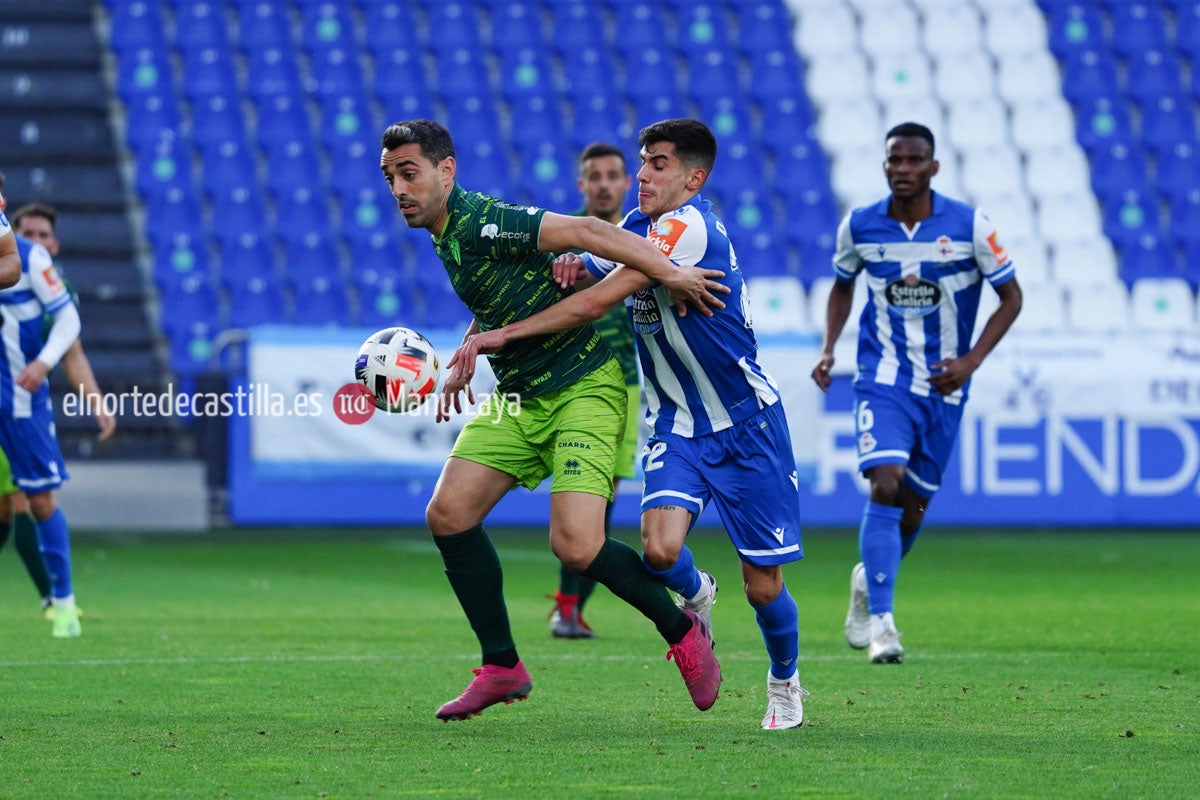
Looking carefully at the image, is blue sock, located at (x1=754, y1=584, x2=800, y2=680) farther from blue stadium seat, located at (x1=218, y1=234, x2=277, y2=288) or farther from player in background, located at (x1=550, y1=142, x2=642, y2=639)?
blue stadium seat, located at (x1=218, y1=234, x2=277, y2=288)

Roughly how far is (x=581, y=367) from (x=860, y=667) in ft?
6.22

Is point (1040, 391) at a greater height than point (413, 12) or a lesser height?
lesser

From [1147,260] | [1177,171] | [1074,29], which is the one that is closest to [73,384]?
[1147,260]

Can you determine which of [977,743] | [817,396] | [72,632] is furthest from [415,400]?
[817,396]

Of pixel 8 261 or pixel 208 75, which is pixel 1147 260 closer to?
pixel 208 75

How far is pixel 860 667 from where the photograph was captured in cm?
643

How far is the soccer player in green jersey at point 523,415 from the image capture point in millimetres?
5047

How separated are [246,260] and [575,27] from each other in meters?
4.76

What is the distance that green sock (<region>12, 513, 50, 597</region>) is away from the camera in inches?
340

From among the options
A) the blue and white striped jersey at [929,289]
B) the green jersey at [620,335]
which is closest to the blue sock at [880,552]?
the blue and white striped jersey at [929,289]

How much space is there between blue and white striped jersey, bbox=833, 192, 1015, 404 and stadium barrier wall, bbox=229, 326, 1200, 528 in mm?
6390

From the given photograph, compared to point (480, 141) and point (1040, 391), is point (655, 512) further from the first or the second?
point (480, 141)

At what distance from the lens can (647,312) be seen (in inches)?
204

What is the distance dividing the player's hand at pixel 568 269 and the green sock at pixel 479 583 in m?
0.81
